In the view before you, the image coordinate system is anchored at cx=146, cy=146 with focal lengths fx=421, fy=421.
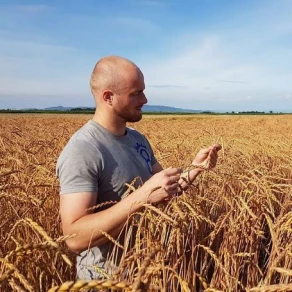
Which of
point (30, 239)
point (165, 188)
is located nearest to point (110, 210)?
point (165, 188)

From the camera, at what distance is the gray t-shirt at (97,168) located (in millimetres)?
1724

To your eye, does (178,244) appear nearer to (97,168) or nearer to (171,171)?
(171,171)

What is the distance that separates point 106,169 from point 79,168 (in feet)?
0.50

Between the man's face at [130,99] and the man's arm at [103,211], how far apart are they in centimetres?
45

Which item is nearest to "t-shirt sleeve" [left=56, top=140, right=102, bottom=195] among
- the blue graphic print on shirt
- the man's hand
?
the blue graphic print on shirt

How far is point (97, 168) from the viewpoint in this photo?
181 cm

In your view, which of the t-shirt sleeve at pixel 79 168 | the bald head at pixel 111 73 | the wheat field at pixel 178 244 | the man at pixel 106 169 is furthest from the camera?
the bald head at pixel 111 73

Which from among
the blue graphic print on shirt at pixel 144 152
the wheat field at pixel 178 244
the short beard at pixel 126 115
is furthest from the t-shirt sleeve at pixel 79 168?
the blue graphic print on shirt at pixel 144 152

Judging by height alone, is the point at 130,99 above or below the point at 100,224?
above

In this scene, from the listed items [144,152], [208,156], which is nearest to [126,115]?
[144,152]

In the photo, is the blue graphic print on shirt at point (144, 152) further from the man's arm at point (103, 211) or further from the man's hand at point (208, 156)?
the man's arm at point (103, 211)

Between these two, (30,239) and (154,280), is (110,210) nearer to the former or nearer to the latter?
(154,280)

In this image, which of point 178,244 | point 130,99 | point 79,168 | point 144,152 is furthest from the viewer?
point 144,152

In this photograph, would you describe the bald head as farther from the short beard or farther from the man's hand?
the man's hand
